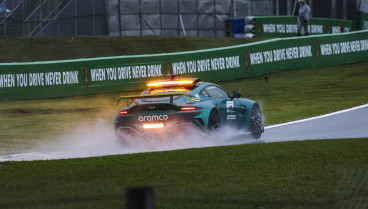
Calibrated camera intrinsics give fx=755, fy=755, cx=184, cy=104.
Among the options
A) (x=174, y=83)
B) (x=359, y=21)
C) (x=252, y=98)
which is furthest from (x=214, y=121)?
(x=359, y=21)

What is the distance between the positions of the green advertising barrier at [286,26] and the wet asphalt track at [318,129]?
2401 cm

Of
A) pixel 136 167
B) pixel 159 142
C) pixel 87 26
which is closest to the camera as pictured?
pixel 136 167

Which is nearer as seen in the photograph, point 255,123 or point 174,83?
point 174,83

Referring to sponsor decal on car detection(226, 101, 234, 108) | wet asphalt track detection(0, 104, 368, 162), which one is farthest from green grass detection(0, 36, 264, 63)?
sponsor decal on car detection(226, 101, 234, 108)

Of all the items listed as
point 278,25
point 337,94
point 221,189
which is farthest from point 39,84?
point 278,25

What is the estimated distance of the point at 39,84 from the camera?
85.8 ft

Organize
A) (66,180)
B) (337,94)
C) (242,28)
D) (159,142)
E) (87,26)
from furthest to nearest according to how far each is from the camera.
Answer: (87,26), (242,28), (337,94), (159,142), (66,180)

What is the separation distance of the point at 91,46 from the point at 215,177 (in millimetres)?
28170

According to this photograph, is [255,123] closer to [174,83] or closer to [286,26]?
[174,83]

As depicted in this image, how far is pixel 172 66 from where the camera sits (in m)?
29.1

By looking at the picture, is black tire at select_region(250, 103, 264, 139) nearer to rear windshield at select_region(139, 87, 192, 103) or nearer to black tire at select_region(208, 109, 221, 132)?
black tire at select_region(208, 109, 221, 132)

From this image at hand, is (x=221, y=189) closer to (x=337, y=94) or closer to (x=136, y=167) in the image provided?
(x=136, y=167)

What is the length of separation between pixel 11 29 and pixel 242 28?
1385 cm

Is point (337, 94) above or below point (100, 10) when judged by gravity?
below
